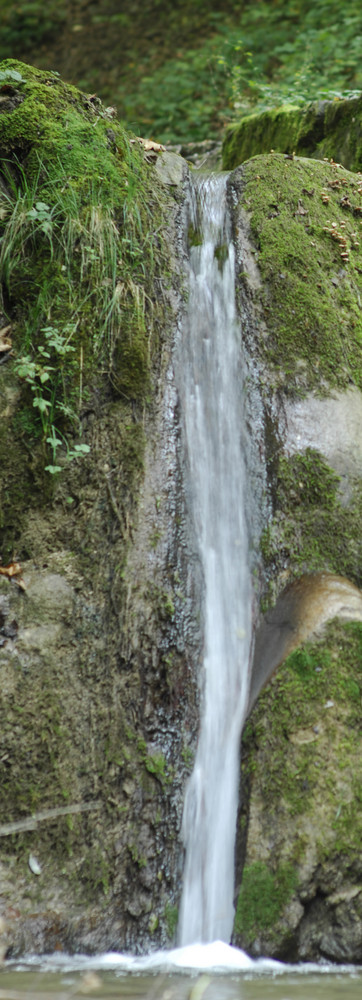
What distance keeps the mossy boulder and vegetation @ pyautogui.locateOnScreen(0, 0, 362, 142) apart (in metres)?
1.02

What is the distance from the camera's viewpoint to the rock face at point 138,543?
10.3 feet

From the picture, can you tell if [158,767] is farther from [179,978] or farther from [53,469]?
[53,469]

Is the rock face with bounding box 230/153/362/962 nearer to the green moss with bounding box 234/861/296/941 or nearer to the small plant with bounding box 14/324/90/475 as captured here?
the green moss with bounding box 234/861/296/941

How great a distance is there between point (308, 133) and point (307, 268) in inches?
104

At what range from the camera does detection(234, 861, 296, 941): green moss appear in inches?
117

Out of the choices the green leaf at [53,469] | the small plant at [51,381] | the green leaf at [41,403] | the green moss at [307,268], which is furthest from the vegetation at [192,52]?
the green leaf at [53,469]

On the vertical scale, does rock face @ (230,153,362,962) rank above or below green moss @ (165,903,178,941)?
above

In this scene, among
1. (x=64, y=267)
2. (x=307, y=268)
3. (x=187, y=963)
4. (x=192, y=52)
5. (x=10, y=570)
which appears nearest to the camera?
(x=187, y=963)

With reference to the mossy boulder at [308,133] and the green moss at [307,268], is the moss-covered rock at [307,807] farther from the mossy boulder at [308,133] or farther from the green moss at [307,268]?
the mossy boulder at [308,133]

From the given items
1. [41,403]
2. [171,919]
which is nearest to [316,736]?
[171,919]

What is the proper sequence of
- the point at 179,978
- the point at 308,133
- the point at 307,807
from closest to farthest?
the point at 179,978 → the point at 307,807 → the point at 308,133

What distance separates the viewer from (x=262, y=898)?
3.00 metres

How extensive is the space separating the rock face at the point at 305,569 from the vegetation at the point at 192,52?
3.64m

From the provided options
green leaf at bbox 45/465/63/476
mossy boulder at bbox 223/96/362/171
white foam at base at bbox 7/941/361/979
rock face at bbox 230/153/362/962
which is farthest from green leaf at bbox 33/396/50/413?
mossy boulder at bbox 223/96/362/171
